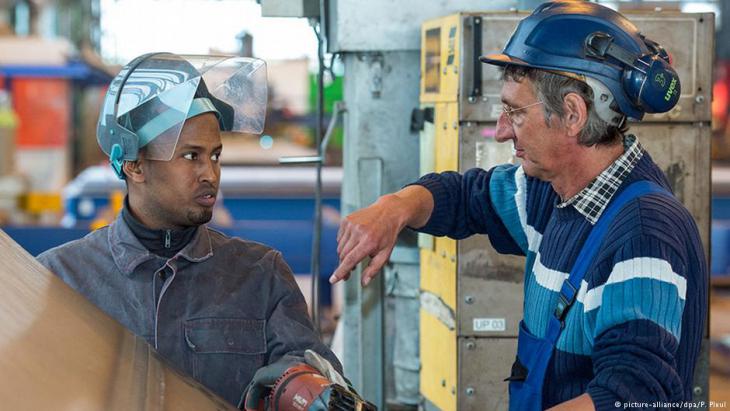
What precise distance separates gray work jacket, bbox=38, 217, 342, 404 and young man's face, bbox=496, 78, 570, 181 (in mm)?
571

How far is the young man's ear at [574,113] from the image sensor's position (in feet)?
6.19

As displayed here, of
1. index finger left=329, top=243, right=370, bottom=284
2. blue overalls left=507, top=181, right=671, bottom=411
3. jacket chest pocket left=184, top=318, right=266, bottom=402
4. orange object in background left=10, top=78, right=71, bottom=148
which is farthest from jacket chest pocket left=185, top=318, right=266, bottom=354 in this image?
orange object in background left=10, top=78, right=71, bottom=148

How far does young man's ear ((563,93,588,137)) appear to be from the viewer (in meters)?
1.89

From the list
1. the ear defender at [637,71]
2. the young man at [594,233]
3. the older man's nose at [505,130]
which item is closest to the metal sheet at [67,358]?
the young man at [594,233]

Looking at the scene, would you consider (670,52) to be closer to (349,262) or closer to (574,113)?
(574,113)

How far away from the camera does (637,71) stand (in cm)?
184

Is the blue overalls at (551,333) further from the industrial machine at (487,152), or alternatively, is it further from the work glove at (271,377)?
the industrial machine at (487,152)

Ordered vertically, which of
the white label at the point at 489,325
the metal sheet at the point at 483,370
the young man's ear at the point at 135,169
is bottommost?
the metal sheet at the point at 483,370

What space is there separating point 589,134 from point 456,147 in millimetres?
1122

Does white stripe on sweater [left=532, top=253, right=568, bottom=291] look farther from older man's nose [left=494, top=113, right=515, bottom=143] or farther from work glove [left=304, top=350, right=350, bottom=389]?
work glove [left=304, top=350, right=350, bottom=389]

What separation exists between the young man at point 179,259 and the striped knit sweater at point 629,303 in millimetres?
467

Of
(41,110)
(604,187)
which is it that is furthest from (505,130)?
(41,110)

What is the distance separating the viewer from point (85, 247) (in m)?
2.13

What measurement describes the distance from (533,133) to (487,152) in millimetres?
1053
